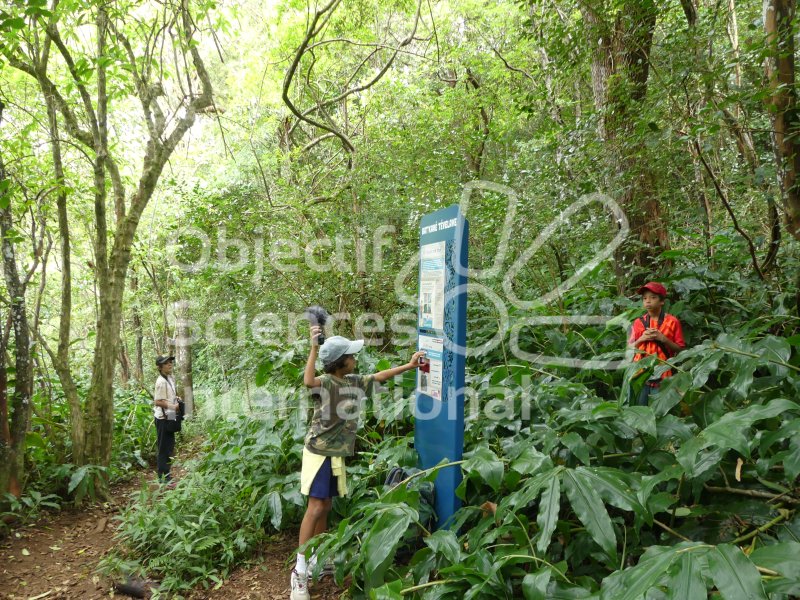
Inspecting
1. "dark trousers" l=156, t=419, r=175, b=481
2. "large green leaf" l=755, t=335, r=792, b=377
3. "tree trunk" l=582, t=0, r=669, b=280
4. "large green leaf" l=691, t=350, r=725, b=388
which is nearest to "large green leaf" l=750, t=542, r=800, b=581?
"large green leaf" l=691, t=350, r=725, b=388

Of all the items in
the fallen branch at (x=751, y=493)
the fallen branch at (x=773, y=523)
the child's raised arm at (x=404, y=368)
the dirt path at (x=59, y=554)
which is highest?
the child's raised arm at (x=404, y=368)

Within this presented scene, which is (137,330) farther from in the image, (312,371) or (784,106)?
(784,106)

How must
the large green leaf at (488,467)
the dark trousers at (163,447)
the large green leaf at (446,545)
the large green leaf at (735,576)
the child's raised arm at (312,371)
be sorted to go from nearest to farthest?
the large green leaf at (735,576)
the large green leaf at (446,545)
the large green leaf at (488,467)
the child's raised arm at (312,371)
the dark trousers at (163,447)

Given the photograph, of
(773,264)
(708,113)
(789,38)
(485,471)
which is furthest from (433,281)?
(773,264)

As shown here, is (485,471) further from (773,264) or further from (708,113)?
(773,264)

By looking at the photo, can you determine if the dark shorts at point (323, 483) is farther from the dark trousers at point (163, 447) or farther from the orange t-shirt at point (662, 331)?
the dark trousers at point (163, 447)

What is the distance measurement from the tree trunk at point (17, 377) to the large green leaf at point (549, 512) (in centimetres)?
469

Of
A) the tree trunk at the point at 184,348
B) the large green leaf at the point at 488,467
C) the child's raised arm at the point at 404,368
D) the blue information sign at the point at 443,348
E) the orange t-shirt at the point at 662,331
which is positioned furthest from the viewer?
the tree trunk at the point at 184,348

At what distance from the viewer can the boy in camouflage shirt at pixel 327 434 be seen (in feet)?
11.2

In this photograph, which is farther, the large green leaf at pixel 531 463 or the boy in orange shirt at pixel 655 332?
the boy in orange shirt at pixel 655 332

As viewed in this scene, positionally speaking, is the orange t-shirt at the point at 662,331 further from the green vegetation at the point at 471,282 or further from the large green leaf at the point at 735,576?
the large green leaf at the point at 735,576

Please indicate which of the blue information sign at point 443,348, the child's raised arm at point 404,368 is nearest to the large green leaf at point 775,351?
the blue information sign at point 443,348

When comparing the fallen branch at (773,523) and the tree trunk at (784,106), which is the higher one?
the tree trunk at (784,106)

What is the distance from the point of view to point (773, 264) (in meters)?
4.33
